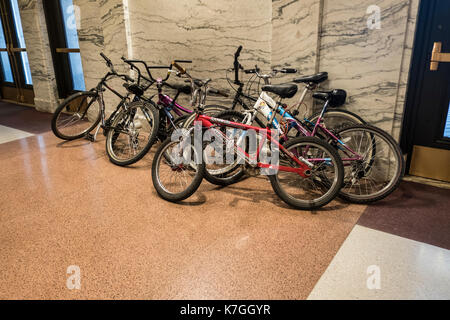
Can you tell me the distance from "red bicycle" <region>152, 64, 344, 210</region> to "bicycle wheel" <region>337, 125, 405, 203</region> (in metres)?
0.19

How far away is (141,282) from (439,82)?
106 inches

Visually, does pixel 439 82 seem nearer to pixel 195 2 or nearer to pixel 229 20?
pixel 229 20

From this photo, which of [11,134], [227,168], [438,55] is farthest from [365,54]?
[11,134]

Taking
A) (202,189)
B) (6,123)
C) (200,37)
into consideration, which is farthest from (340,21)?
(6,123)

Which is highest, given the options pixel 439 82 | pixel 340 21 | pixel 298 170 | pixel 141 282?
pixel 340 21

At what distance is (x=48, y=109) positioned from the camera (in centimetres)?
602

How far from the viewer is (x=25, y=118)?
5.64m

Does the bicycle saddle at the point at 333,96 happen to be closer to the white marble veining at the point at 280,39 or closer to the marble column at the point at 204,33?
the white marble veining at the point at 280,39

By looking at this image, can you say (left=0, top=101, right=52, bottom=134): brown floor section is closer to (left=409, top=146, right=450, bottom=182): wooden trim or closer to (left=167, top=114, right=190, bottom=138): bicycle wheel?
(left=167, top=114, right=190, bottom=138): bicycle wheel

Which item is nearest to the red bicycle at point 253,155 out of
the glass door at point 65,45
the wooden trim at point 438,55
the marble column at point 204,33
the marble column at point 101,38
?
the marble column at point 204,33

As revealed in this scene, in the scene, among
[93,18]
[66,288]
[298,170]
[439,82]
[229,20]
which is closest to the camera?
[66,288]

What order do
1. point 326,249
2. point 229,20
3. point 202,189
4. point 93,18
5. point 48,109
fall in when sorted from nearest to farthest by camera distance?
point 326,249
point 202,189
point 229,20
point 93,18
point 48,109

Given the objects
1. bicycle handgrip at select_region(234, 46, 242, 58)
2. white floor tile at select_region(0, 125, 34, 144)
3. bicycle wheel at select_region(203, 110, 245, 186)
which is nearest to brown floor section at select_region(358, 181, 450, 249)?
bicycle wheel at select_region(203, 110, 245, 186)

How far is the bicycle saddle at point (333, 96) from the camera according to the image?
2.79 m
